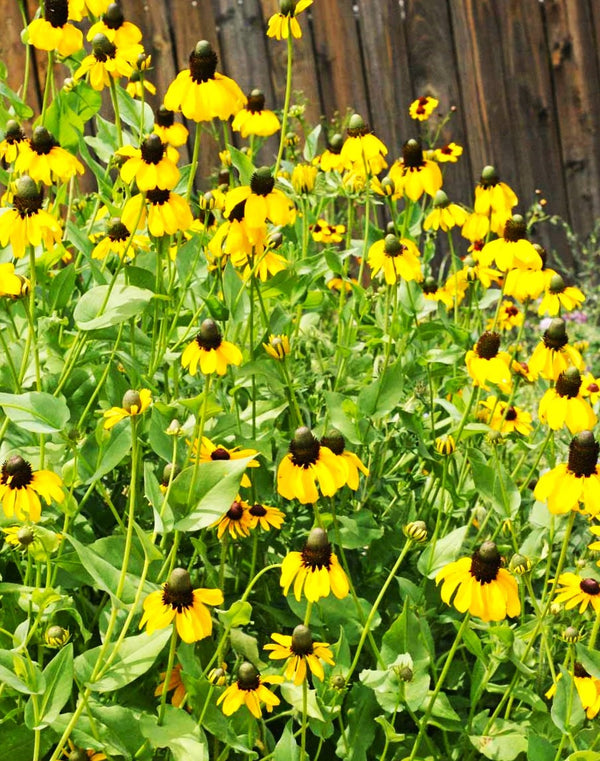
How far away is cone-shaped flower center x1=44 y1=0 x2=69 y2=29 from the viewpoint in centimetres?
185

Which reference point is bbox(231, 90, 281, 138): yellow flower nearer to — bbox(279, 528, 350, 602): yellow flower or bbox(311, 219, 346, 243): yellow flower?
bbox(311, 219, 346, 243): yellow flower

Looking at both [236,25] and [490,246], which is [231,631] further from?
[236,25]

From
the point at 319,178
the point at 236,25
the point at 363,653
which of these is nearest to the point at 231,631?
the point at 363,653

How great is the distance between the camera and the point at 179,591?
51.5 inches

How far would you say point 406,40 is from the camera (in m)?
4.79

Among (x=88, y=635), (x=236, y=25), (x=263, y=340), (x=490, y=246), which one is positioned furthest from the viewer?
(x=236, y=25)

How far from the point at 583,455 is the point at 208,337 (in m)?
0.53

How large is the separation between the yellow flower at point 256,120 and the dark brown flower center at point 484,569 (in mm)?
946

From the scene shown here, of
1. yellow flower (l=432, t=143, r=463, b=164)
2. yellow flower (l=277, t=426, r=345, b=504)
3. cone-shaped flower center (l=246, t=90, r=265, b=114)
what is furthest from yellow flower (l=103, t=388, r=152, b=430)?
yellow flower (l=432, t=143, r=463, b=164)

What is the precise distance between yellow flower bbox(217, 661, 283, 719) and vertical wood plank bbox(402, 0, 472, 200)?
3.62 metres

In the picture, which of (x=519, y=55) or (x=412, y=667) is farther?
(x=519, y=55)

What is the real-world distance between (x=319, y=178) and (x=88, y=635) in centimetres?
122

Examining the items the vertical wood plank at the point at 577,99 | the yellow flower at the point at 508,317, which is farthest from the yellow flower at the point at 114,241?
the vertical wood plank at the point at 577,99

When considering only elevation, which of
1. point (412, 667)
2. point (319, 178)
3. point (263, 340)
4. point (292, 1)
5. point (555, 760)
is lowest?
point (555, 760)
